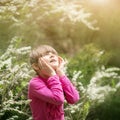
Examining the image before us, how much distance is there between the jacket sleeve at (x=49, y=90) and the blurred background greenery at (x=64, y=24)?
1.70m

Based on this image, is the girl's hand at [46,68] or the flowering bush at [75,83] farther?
the flowering bush at [75,83]

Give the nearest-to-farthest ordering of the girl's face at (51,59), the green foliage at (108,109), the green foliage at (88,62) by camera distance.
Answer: the girl's face at (51,59) → the green foliage at (108,109) → the green foliage at (88,62)

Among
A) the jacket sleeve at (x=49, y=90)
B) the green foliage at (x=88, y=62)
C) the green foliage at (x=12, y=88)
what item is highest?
the jacket sleeve at (x=49, y=90)

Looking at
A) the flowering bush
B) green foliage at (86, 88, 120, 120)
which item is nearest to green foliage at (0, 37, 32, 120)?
the flowering bush

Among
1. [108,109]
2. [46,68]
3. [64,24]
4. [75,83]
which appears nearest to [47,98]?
[46,68]

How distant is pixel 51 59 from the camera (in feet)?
11.6

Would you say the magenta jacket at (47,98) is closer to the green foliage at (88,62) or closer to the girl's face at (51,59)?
the girl's face at (51,59)

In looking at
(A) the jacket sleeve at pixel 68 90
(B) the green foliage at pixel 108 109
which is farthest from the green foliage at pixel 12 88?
(B) the green foliage at pixel 108 109

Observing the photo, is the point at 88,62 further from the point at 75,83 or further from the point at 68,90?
the point at 68,90

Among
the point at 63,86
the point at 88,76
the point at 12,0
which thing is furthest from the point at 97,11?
the point at 63,86

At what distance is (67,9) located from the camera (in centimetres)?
671

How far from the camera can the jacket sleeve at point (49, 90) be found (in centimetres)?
340

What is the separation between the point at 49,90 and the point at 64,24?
5.75 m

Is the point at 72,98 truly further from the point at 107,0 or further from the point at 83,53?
the point at 107,0
